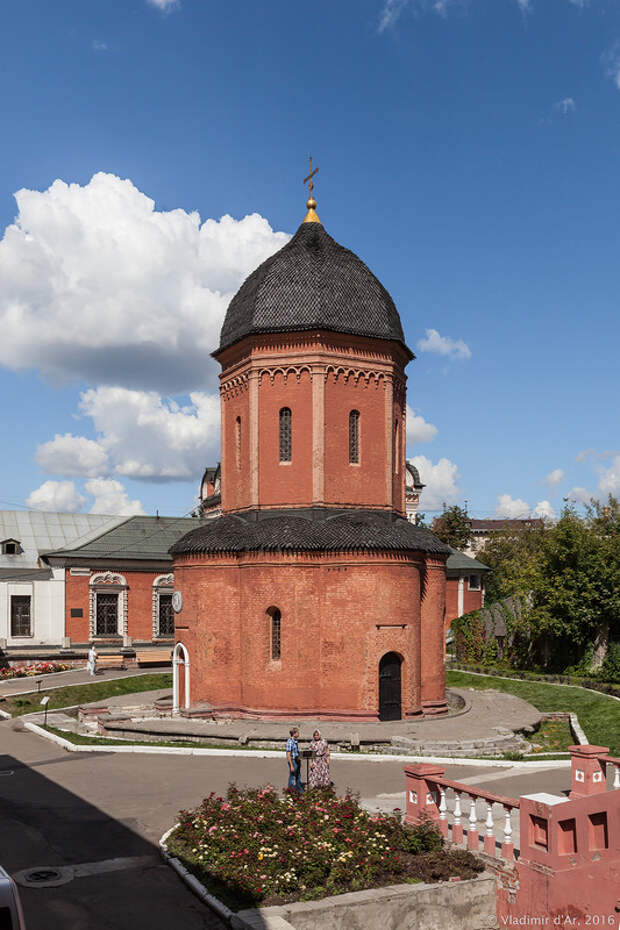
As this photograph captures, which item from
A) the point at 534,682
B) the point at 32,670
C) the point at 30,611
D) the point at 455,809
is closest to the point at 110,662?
the point at 32,670

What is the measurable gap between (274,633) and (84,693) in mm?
9191

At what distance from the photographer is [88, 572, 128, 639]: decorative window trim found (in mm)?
36781

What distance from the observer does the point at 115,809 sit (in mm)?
13547

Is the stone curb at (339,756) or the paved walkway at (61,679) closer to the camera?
the stone curb at (339,756)

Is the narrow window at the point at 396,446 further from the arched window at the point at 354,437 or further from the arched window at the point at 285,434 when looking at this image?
the arched window at the point at 285,434

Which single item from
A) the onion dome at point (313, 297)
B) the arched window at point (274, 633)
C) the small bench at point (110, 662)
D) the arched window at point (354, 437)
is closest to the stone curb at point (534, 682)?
the arched window at point (274, 633)

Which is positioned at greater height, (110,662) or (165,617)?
(165,617)

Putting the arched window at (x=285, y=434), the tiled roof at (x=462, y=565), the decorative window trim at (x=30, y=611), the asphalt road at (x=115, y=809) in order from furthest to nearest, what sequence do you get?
the tiled roof at (x=462, y=565)
the decorative window trim at (x=30, y=611)
the arched window at (x=285, y=434)
the asphalt road at (x=115, y=809)

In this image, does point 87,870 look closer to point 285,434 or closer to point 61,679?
point 285,434

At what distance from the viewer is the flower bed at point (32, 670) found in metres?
31.5

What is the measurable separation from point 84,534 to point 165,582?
18.3 ft

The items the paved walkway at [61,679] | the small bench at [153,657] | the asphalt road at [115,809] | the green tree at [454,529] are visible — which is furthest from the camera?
the green tree at [454,529]

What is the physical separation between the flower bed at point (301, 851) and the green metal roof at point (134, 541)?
2672 cm

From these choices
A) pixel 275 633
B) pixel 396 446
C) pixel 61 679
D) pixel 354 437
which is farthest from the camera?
pixel 61 679
